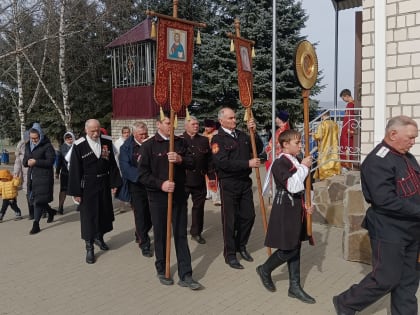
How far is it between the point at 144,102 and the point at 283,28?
6.49 meters

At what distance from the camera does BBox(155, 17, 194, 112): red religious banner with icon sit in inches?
187

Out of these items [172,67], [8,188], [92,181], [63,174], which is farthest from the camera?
[63,174]

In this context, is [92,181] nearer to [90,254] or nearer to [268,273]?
[90,254]

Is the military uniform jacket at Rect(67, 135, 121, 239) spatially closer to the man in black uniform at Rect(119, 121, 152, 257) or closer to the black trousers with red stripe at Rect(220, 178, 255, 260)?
the man in black uniform at Rect(119, 121, 152, 257)

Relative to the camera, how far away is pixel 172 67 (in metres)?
4.90

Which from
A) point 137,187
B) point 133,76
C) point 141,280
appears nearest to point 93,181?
point 137,187

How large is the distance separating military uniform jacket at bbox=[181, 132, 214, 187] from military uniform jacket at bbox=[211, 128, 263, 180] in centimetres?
107

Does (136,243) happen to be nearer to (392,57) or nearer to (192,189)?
(192,189)

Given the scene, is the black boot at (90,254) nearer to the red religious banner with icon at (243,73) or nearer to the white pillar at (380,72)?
the red religious banner with icon at (243,73)

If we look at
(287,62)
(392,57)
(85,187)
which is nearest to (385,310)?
(392,57)

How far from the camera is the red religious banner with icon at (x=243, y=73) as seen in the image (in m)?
5.73

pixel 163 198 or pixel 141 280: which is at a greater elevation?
pixel 163 198

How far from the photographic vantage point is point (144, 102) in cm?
1822

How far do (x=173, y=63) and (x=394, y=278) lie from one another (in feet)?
10.3
